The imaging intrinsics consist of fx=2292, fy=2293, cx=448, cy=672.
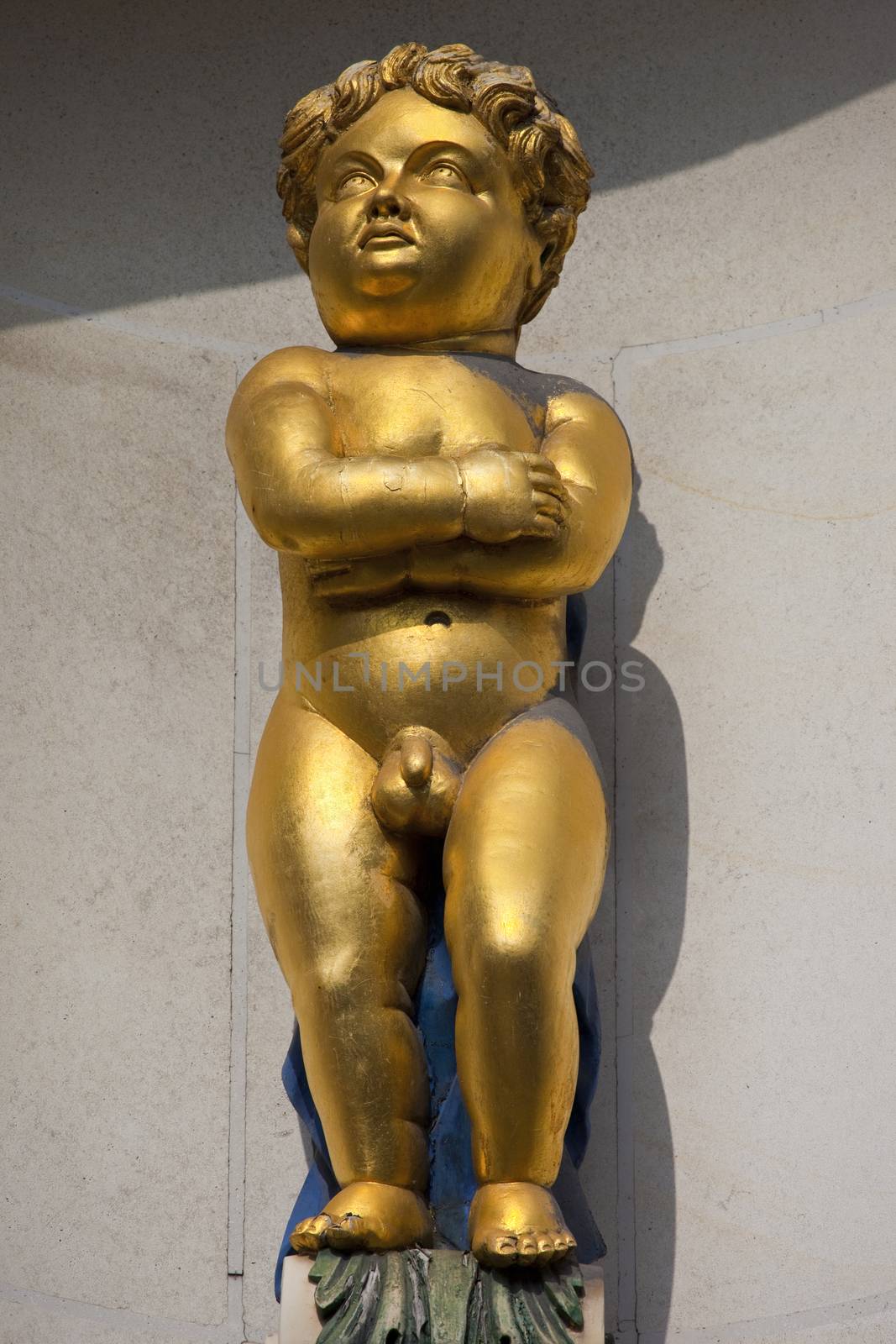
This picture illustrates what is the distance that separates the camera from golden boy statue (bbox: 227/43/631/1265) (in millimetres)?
2404

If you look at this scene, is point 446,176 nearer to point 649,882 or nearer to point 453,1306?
point 649,882

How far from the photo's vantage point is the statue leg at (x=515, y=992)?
2.38 meters

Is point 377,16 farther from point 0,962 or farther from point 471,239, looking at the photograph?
point 0,962

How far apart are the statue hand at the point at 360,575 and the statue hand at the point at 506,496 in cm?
10

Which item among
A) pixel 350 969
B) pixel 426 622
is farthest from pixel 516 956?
pixel 426 622

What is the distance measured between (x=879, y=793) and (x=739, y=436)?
55 centimetres

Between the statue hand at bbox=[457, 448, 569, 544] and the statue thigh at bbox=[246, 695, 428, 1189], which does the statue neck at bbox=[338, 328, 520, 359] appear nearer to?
the statue hand at bbox=[457, 448, 569, 544]

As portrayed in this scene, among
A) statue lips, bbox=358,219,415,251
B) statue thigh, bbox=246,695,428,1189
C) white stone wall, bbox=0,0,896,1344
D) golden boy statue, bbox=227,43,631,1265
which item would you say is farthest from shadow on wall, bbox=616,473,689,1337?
statue lips, bbox=358,219,415,251

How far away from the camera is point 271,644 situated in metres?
3.17

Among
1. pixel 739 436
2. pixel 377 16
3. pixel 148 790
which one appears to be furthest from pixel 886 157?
pixel 148 790

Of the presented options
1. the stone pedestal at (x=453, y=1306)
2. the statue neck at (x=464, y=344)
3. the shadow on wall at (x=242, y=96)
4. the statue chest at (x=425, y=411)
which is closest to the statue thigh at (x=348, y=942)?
the stone pedestal at (x=453, y=1306)

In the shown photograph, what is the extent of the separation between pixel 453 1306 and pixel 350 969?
0.37m

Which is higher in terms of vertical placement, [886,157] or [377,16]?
[377,16]

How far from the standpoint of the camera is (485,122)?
8.97 feet
